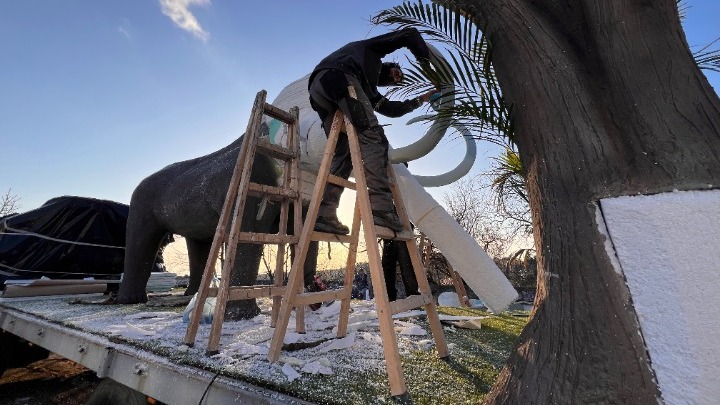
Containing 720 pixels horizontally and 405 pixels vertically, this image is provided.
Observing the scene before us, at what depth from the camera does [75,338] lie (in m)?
2.78

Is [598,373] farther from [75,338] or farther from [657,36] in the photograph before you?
[75,338]

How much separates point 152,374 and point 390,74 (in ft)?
8.06

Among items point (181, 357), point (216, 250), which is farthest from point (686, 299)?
point (216, 250)

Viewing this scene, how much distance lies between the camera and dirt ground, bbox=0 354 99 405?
16.1 ft

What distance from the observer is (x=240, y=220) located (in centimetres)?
254

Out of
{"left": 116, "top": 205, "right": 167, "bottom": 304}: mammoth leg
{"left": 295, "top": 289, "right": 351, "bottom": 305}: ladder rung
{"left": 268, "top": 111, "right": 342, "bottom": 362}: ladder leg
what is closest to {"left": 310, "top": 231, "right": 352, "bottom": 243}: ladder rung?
{"left": 268, "top": 111, "right": 342, "bottom": 362}: ladder leg

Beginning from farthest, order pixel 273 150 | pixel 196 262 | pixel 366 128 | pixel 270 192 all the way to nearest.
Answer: pixel 196 262, pixel 273 150, pixel 270 192, pixel 366 128


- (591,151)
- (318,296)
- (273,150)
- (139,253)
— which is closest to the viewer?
(591,151)

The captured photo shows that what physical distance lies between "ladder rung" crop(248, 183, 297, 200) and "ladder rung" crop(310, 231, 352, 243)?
65cm

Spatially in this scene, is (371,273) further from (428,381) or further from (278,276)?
(278,276)

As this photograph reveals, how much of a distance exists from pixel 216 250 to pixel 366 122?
142 centimetres

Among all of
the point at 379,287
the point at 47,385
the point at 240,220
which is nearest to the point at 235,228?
the point at 240,220

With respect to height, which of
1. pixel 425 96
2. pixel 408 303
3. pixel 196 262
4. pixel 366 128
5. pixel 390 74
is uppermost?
pixel 390 74

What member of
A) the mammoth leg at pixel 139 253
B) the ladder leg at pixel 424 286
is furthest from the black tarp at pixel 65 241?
the ladder leg at pixel 424 286
